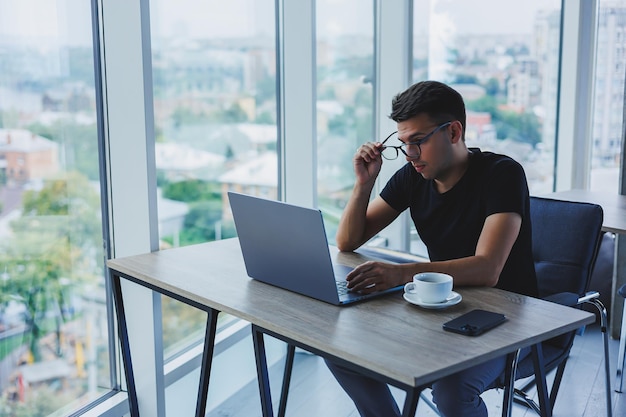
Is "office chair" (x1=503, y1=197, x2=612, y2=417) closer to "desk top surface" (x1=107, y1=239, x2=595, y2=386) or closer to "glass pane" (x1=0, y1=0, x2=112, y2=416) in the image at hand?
"desk top surface" (x1=107, y1=239, x2=595, y2=386)

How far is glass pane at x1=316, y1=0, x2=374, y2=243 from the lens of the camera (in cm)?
377

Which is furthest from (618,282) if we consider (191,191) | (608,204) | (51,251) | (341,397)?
(51,251)

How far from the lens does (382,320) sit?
1.61 metres

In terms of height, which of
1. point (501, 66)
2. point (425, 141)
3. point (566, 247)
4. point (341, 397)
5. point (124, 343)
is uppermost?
point (501, 66)

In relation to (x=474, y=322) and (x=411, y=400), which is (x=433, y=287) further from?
(x=411, y=400)

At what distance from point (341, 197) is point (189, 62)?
1471 millimetres

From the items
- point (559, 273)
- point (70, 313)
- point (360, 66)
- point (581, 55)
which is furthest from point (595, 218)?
point (581, 55)

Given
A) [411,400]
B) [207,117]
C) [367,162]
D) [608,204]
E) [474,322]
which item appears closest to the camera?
[411,400]

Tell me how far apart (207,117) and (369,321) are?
1.63m

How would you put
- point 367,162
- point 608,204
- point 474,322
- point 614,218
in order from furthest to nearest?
1. point 608,204
2. point 614,218
3. point 367,162
4. point 474,322

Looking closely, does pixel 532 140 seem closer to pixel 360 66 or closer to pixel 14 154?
pixel 360 66

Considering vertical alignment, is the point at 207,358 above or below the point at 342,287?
below

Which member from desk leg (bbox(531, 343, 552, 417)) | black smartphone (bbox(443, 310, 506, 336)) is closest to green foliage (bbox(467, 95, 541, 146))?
desk leg (bbox(531, 343, 552, 417))

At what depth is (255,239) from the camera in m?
1.89
